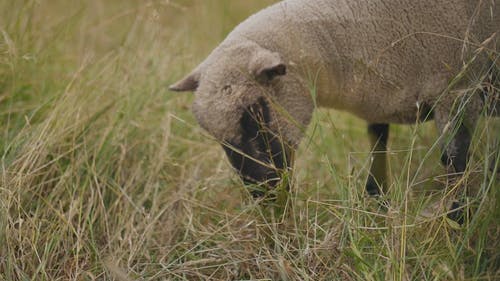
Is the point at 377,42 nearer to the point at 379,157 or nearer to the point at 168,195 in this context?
the point at 379,157

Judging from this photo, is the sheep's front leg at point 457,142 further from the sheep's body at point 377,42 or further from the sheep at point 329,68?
the sheep's body at point 377,42

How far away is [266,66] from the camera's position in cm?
304

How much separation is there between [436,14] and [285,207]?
104 centimetres

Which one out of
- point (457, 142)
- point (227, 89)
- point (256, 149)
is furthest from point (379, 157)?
point (227, 89)

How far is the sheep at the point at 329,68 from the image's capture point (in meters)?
3.09

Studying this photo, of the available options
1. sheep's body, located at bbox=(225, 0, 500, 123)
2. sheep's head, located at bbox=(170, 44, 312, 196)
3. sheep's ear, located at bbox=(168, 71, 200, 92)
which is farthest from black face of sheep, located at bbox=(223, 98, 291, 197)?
sheep's ear, located at bbox=(168, 71, 200, 92)

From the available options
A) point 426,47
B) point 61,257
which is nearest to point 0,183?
point 61,257

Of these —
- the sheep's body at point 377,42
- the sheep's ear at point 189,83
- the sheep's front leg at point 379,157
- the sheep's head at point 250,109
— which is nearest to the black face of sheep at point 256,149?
the sheep's head at point 250,109

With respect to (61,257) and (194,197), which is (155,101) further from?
(61,257)

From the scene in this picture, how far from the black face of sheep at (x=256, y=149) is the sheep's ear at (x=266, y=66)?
4.8 inches

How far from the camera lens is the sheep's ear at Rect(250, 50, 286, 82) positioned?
9.96ft

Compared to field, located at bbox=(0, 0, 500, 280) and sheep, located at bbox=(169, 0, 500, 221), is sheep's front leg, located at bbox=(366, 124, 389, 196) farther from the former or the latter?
sheep, located at bbox=(169, 0, 500, 221)

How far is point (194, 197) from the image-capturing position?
361cm

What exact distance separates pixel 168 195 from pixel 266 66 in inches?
40.3
